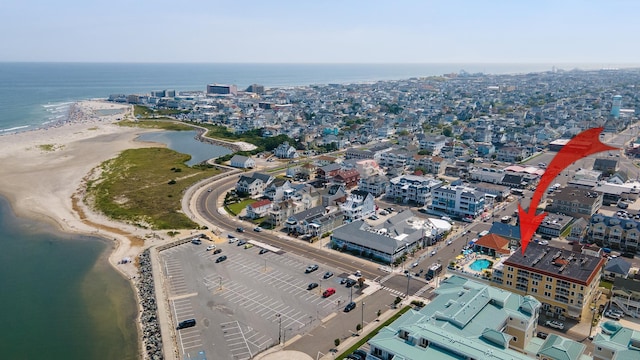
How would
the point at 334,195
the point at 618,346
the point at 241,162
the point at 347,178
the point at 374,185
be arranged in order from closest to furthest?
the point at 618,346, the point at 334,195, the point at 374,185, the point at 347,178, the point at 241,162

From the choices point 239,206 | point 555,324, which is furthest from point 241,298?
point 239,206

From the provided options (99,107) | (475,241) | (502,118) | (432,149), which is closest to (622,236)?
(475,241)

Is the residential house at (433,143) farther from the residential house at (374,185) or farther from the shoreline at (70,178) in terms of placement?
the shoreline at (70,178)

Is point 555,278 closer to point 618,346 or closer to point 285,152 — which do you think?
point 618,346

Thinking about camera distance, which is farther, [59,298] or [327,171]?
[327,171]

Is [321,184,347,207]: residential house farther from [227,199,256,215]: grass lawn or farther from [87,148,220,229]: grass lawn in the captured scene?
[87,148,220,229]: grass lawn

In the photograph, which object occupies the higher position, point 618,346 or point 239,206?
point 618,346
